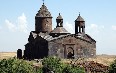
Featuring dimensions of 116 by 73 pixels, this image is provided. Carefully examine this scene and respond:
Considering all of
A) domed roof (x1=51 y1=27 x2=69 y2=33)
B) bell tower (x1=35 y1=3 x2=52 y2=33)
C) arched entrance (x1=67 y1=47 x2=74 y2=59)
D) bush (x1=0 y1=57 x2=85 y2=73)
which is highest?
bell tower (x1=35 y1=3 x2=52 y2=33)

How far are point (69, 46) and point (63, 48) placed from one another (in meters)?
1.11

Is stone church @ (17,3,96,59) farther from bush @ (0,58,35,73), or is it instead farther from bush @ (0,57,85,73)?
bush @ (0,58,35,73)

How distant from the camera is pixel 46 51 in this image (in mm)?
61781

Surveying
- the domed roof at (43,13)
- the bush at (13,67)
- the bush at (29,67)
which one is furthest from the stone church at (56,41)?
the bush at (13,67)

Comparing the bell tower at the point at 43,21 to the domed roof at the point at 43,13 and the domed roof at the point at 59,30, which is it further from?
the domed roof at the point at 59,30

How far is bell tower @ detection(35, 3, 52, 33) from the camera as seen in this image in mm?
66062

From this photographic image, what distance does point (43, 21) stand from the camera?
66.1 meters

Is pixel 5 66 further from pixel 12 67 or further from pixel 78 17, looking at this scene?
pixel 78 17

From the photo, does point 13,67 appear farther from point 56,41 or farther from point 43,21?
point 43,21

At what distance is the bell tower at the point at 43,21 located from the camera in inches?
2601

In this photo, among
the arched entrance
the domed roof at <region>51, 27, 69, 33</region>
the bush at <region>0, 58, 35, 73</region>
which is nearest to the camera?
the bush at <region>0, 58, 35, 73</region>

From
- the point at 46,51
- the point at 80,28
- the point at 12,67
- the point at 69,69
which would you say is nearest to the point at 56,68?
the point at 69,69

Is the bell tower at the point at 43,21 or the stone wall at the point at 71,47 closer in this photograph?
the stone wall at the point at 71,47

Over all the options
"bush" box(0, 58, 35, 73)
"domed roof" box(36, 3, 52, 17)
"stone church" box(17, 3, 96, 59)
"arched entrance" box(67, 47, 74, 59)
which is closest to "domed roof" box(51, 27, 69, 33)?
"stone church" box(17, 3, 96, 59)
